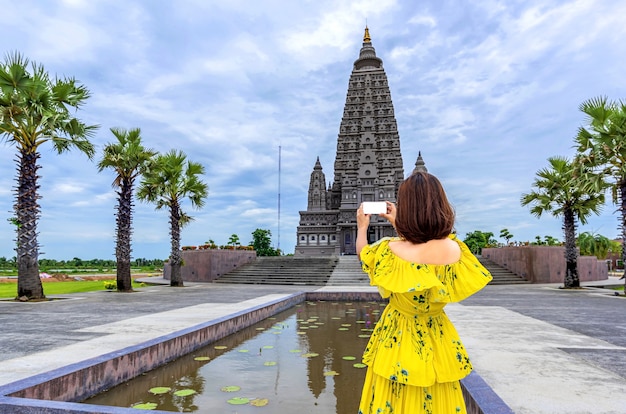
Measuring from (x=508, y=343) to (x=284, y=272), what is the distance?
20.3 metres

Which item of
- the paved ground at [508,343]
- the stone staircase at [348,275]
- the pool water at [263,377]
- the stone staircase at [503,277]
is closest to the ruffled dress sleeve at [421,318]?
the paved ground at [508,343]

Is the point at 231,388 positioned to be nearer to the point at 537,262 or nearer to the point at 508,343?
the point at 508,343

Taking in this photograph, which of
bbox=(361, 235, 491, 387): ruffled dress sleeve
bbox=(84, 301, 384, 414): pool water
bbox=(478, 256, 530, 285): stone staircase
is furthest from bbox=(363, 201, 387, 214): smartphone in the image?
bbox=(478, 256, 530, 285): stone staircase

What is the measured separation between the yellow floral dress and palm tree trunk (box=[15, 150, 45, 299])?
573 inches

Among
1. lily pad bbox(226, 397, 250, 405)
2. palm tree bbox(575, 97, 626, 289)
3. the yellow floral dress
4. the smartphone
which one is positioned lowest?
lily pad bbox(226, 397, 250, 405)

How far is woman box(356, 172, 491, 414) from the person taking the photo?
199cm

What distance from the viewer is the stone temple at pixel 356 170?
50000 millimetres

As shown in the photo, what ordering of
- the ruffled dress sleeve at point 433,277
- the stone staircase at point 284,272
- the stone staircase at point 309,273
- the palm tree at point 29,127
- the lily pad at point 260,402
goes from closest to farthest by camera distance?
1. the ruffled dress sleeve at point 433,277
2. the lily pad at point 260,402
3. the palm tree at point 29,127
4. the stone staircase at point 309,273
5. the stone staircase at point 284,272

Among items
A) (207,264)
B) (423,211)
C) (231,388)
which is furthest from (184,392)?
(207,264)

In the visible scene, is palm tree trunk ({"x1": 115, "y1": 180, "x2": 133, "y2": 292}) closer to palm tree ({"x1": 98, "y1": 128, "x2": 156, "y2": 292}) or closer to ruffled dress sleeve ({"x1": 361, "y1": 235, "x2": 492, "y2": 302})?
palm tree ({"x1": 98, "y1": 128, "x2": 156, "y2": 292})

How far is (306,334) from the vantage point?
7.64 meters

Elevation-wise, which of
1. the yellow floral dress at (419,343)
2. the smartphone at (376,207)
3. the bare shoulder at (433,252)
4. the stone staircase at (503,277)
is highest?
the smartphone at (376,207)

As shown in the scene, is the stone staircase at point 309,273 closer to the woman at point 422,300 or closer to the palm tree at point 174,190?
the palm tree at point 174,190

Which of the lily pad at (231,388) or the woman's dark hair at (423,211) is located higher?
the woman's dark hair at (423,211)
